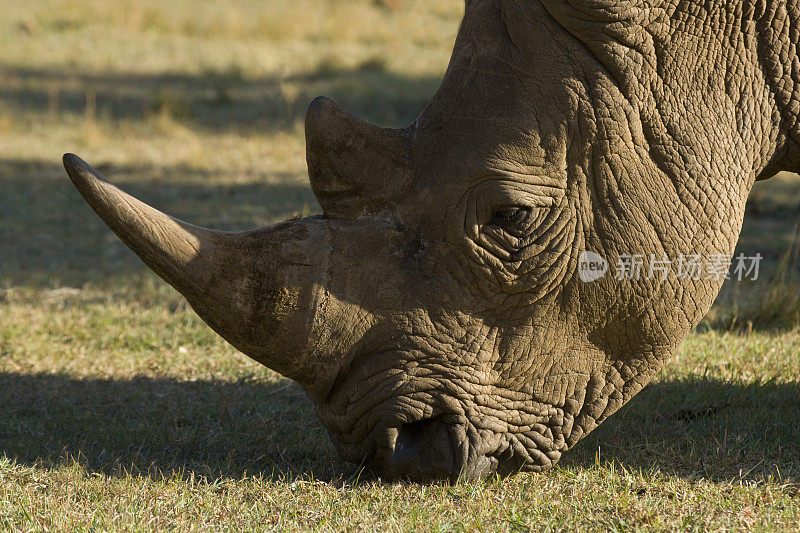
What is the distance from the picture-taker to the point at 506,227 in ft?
11.6

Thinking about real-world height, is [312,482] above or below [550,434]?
below

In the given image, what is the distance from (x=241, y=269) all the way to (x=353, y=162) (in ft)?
1.88

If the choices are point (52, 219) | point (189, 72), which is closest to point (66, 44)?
point (189, 72)

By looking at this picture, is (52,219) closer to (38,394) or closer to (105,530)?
(38,394)

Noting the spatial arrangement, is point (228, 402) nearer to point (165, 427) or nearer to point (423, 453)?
point (165, 427)

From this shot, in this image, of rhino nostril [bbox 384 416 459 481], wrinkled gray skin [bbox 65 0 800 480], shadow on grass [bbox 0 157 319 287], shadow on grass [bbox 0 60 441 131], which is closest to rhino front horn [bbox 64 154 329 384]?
wrinkled gray skin [bbox 65 0 800 480]

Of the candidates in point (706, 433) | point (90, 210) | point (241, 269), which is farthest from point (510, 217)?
point (90, 210)

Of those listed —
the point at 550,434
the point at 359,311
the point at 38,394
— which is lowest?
the point at 38,394

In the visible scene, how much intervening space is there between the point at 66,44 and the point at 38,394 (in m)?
13.0

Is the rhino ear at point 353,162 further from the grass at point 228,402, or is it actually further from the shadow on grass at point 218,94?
the shadow on grass at point 218,94

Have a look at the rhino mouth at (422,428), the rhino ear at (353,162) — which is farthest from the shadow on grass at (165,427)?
the rhino ear at (353,162)

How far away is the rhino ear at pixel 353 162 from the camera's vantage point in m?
3.57

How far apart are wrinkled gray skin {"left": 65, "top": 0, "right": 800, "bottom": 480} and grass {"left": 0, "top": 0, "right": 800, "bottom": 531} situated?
17.6 inches

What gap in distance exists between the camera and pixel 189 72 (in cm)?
1550
